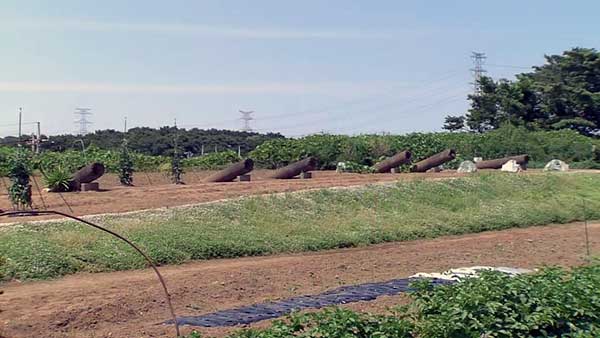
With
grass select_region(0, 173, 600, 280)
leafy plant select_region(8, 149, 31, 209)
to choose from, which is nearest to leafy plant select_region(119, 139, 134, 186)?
leafy plant select_region(8, 149, 31, 209)

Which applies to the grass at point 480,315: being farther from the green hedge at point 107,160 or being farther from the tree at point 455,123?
the tree at point 455,123

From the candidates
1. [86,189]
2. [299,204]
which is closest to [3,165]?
[86,189]

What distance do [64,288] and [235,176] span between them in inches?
550

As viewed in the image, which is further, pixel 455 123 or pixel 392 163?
pixel 455 123

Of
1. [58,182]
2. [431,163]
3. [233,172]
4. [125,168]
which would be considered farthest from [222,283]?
[431,163]

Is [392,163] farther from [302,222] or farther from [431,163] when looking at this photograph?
[302,222]

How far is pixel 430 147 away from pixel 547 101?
13922 mm

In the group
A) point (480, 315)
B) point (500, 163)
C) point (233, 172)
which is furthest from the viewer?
point (500, 163)

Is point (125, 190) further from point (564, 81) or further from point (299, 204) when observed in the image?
point (564, 81)

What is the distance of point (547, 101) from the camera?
156 ft

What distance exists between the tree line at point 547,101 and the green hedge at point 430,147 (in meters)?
7.34

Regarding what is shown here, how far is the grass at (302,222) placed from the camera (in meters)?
12.1

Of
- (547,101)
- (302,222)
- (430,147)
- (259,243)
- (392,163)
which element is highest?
(547,101)

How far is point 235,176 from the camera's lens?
79.7 ft
